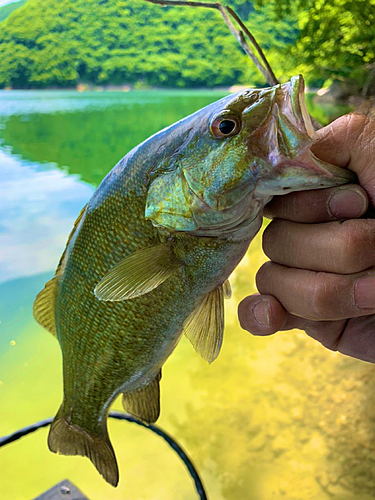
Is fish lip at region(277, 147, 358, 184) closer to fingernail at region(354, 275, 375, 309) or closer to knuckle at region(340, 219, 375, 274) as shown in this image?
knuckle at region(340, 219, 375, 274)

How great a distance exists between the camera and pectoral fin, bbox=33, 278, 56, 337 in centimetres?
113

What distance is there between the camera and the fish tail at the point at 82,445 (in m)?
1.20

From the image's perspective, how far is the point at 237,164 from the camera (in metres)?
0.71

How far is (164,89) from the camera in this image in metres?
18.5

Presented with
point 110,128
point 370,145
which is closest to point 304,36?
point 370,145

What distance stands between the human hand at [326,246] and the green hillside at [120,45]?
13.5 meters

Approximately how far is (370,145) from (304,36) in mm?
6473

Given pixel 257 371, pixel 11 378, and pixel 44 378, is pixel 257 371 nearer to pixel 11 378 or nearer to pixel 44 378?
pixel 44 378

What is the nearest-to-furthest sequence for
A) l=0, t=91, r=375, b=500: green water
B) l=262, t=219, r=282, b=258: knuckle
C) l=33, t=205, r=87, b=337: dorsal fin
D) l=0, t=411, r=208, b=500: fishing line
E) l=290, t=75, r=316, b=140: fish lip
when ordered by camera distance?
l=290, t=75, r=316, b=140: fish lip < l=262, t=219, r=282, b=258: knuckle < l=33, t=205, r=87, b=337: dorsal fin < l=0, t=411, r=208, b=500: fishing line < l=0, t=91, r=375, b=500: green water

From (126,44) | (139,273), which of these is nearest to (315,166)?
(139,273)

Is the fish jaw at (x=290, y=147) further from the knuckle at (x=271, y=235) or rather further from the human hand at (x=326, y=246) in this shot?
the knuckle at (x=271, y=235)

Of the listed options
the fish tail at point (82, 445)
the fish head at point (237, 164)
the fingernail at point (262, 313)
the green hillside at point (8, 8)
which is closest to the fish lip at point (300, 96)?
the fish head at point (237, 164)

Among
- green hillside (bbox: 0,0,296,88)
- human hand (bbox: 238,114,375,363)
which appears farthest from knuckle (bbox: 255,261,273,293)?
green hillside (bbox: 0,0,296,88)

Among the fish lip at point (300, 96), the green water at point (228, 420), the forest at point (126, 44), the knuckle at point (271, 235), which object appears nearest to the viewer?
the fish lip at point (300, 96)
